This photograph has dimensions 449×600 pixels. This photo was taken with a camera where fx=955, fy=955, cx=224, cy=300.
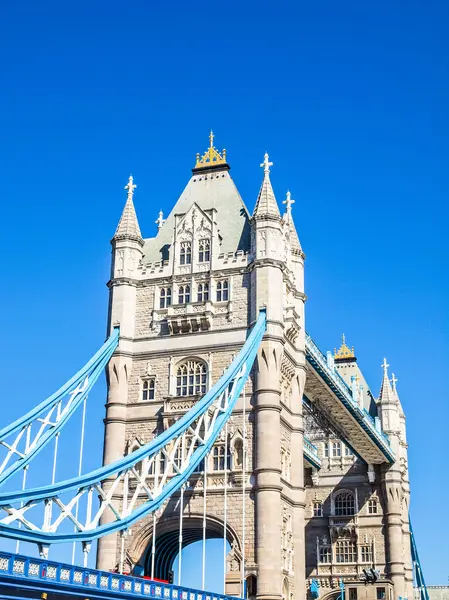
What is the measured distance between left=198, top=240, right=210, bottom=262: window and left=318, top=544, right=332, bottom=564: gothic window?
3078 cm

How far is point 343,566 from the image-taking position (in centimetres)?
6594

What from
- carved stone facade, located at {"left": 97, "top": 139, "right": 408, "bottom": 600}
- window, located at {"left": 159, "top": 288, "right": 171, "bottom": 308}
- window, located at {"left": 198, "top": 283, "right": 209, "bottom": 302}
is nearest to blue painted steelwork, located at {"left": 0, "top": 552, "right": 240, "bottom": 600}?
carved stone facade, located at {"left": 97, "top": 139, "right": 408, "bottom": 600}

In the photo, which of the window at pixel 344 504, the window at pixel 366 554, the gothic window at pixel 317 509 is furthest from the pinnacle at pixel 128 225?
the window at pixel 366 554

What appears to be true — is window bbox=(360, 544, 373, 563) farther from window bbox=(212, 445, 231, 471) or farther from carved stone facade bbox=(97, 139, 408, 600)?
window bbox=(212, 445, 231, 471)

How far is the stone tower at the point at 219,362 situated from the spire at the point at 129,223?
74 mm

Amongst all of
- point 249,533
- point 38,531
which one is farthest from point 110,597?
point 249,533

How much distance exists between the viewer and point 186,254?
1779 inches

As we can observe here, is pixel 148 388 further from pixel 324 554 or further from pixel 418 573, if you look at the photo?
pixel 418 573

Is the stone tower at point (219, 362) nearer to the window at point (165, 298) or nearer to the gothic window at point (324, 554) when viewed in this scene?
the window at point (165, 298)

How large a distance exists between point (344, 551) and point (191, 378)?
29700mm

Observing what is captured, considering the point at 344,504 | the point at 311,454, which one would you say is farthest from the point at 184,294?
the point at 344,504

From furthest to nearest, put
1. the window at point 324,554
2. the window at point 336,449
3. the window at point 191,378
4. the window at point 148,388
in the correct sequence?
the window at point 336,449 → the window at point 324,554 → the window at point 148,388 → the window at point 191,378

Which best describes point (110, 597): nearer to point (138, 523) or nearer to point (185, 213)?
point (138, 523)

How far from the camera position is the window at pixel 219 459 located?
40.5 meters
